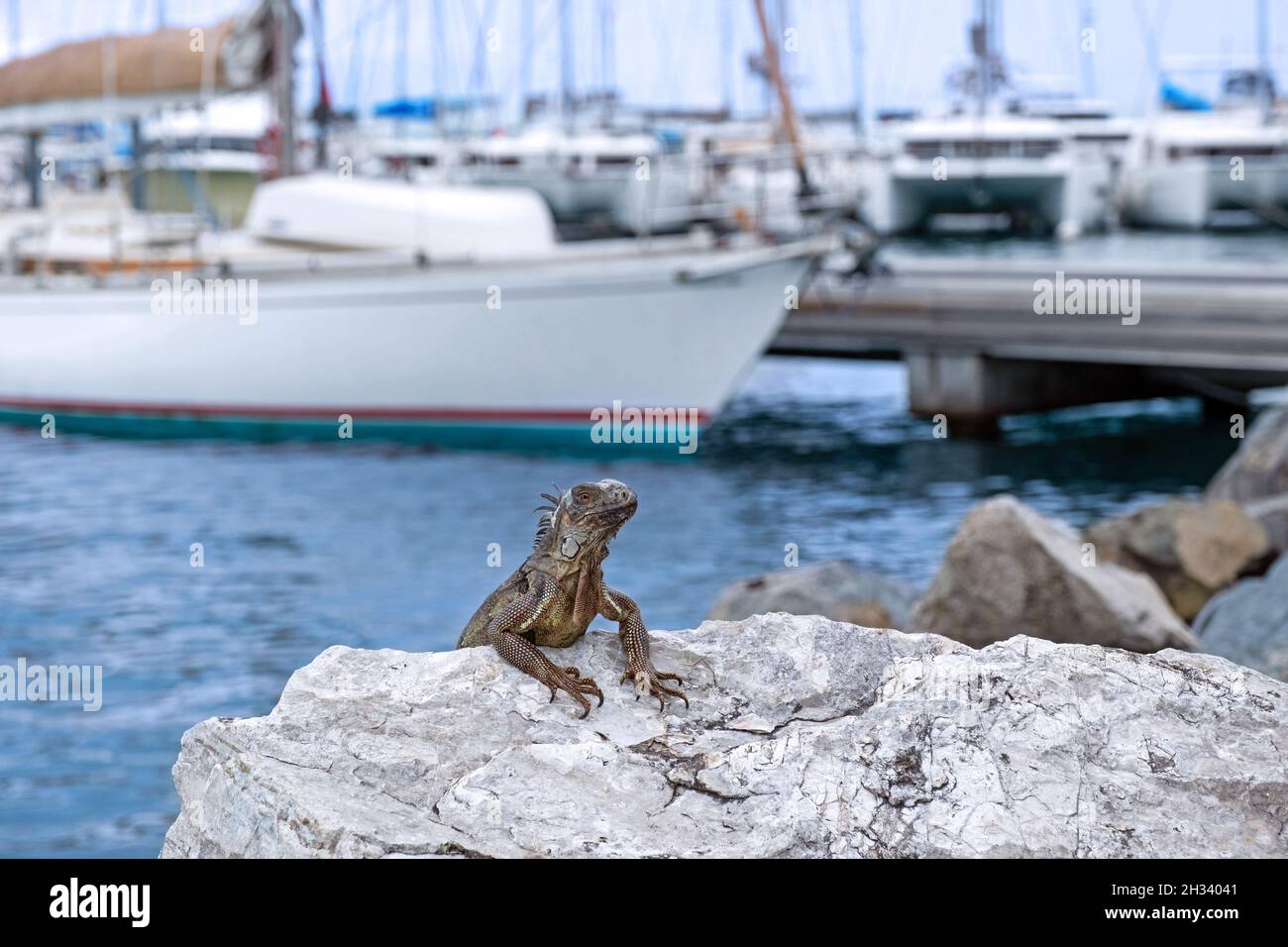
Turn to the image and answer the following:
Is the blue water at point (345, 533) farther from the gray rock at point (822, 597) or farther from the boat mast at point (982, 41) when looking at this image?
the boat mast at point (982, 41)

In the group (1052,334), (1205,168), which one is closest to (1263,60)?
(1205,168)

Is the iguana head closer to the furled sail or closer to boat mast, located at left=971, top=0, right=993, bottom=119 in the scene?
the furled sail

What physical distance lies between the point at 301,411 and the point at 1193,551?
48.9 ft

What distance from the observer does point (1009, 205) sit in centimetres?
5822

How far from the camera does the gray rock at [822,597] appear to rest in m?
11.2

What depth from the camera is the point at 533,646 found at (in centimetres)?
436

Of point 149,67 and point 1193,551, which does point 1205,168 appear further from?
point 1193,551

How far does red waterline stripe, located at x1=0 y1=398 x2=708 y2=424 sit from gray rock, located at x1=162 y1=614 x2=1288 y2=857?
18432 mm

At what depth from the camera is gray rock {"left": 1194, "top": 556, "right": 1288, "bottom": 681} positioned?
8797mm

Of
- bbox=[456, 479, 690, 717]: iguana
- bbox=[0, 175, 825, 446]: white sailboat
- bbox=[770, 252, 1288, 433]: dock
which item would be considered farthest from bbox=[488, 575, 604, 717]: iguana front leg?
bbox=[0, 175, 825, 446]: white sailboat

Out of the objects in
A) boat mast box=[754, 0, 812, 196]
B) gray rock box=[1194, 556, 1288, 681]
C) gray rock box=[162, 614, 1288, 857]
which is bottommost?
gray rock box=[1194, 556, 1288, 681]

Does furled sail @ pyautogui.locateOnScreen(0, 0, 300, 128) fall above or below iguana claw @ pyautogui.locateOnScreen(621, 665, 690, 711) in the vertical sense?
above
